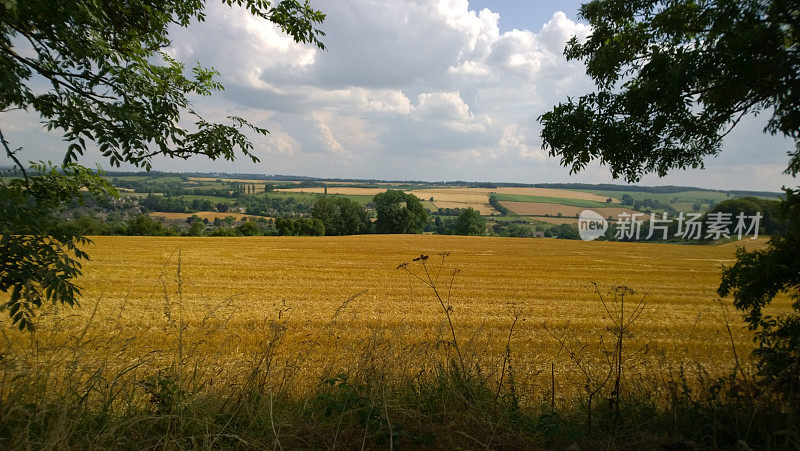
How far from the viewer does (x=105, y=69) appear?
356cm

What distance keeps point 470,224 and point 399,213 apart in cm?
1302

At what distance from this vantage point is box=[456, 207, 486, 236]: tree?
2498 inches

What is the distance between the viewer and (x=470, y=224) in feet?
209

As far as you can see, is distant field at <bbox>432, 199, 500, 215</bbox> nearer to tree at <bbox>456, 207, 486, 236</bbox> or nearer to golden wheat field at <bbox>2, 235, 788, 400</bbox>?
tree at <bbox>456, 207, 486, 236</bbox>

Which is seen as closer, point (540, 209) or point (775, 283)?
point (775, 283)

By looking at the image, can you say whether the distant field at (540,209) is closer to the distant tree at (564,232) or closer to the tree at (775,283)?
the distant tree at (564,232)

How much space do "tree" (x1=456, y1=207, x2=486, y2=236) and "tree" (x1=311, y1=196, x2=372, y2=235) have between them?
17.4 metres

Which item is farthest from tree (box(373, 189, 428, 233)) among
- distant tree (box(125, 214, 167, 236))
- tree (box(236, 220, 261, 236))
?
distant tree (box(125, 214, 167, 236))

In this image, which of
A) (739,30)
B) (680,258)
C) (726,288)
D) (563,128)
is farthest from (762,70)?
(680,258)

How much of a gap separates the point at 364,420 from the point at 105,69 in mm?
4113

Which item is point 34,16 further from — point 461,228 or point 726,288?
point 461,228

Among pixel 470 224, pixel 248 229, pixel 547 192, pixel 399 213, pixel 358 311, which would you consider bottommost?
pixel 248 229

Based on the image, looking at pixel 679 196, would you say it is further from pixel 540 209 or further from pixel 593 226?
pixel 540 209

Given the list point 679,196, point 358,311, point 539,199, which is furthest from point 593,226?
point 539,199
